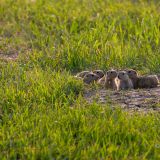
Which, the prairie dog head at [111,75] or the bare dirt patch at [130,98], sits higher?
the prairie dog head at [111,75]

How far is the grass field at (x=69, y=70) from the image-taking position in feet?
22.2

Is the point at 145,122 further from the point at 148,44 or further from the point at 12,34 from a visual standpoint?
the point at 12,34

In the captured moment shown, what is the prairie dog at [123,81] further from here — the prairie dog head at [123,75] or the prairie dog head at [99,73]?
the prairie dog head at [99,73]

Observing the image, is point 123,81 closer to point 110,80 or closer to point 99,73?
point 110,80

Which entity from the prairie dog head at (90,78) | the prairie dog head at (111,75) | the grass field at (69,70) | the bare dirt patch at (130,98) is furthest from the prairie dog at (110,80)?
the grass field at (69,70)

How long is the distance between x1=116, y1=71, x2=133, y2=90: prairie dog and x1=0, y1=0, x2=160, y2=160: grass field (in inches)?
20.7

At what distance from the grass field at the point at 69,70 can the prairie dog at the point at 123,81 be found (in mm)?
527

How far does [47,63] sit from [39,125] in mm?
3094

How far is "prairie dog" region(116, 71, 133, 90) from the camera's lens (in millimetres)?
8938

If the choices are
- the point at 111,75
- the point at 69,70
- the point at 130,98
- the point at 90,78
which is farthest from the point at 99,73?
Answer: the point at 130,98

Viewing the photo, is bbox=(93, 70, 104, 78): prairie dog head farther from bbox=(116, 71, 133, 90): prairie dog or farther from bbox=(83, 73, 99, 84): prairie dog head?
bbox=(116, 71, 133, 90): prairie dog

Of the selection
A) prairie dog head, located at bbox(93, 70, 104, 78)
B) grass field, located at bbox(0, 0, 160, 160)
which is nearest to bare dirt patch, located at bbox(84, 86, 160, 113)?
grass field, located at bbox(0, 0, 160, 160)

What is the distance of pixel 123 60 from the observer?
10.3m

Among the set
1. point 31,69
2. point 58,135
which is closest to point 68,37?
point 31,69
